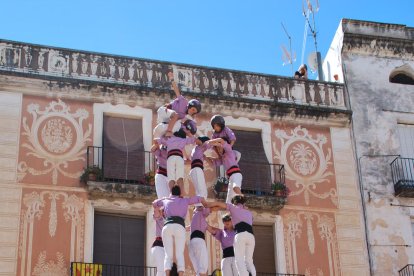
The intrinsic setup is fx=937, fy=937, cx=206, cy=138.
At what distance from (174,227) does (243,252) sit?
1.45 meters

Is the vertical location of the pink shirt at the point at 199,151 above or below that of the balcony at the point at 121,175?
below

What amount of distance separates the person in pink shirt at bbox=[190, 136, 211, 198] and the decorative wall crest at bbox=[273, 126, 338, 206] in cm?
740

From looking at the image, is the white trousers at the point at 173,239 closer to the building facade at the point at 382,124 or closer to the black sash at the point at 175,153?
the black sash at the point at 175,153

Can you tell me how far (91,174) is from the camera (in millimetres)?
23719

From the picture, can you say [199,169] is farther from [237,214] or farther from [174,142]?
[237,214]

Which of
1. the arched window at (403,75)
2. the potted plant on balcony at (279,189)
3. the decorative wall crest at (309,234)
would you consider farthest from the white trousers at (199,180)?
the arched window at (403,75)

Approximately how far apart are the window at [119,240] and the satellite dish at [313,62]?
878 cm

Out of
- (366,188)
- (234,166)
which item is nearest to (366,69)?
(366,188)

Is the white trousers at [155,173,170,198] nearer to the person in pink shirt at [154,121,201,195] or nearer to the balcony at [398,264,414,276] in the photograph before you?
the person in pink shirt at [154,121,201,195]

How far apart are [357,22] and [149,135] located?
7963 mm

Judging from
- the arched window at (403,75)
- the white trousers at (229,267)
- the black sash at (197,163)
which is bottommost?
the white trousers at (229,267)

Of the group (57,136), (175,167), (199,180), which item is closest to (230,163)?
(199,180)

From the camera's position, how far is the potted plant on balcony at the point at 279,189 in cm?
2516

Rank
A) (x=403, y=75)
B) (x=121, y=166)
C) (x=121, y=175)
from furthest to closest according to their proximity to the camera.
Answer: (x=403, y=75)
(x=121, y=166)
(x=121, y=175)
